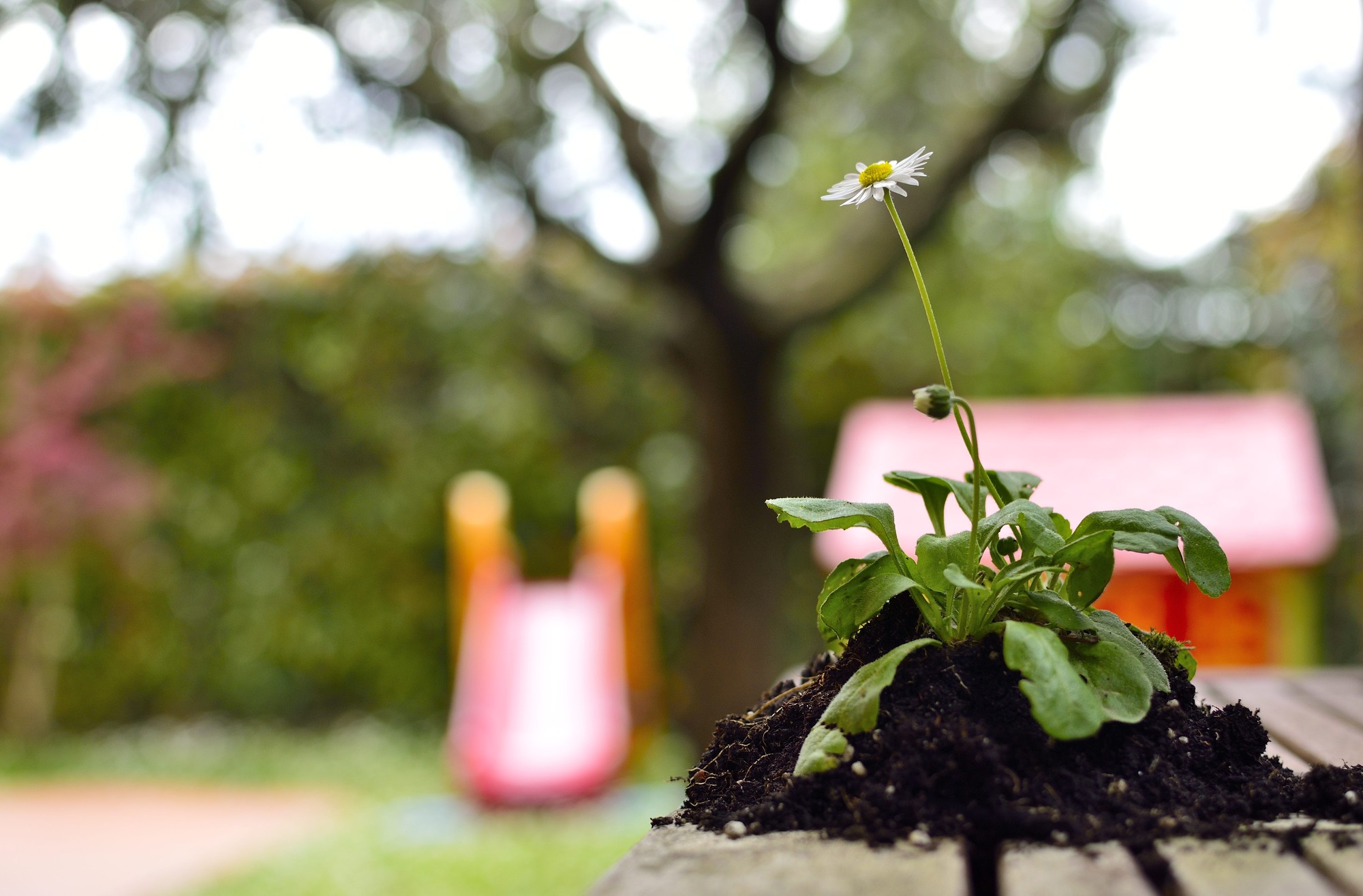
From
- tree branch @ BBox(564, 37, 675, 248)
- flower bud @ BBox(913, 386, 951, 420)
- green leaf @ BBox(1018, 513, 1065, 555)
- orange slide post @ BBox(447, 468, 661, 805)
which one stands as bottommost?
orange slide post @ BBox(447, 468, 661, 805)

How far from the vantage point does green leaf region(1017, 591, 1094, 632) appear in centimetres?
85

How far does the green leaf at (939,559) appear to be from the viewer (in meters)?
0.89

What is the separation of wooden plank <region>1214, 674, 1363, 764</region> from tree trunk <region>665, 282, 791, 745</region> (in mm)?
3493

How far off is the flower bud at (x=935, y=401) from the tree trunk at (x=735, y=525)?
13.3ft

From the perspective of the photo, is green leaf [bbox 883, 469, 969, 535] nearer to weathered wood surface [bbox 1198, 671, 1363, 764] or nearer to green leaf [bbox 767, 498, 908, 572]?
green leaf [bbox 767, 498, 908, 572]

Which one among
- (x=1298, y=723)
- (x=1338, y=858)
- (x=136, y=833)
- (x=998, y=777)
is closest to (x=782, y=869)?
(x=998, y=777)

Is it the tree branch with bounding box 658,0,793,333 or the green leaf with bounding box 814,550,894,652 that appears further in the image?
the tree branch with bounding box 658,0,793,333

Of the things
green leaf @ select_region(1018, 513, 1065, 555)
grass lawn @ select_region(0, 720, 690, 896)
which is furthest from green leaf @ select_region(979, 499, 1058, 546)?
grass lawn @ select_region(0, 720, 690, 896)

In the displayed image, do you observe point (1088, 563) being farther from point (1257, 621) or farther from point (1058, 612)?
point (1257, 621)

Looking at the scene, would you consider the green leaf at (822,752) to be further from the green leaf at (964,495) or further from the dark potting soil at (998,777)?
the green leaf at (964,495)

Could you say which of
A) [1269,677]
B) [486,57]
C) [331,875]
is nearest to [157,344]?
[486,57]

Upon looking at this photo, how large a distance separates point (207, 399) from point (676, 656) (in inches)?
125

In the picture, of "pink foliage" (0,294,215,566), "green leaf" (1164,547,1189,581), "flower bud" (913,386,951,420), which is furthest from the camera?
"pink foliage" (0,294,215,566)

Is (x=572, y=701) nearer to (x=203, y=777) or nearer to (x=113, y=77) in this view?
(x=203, y=777)
